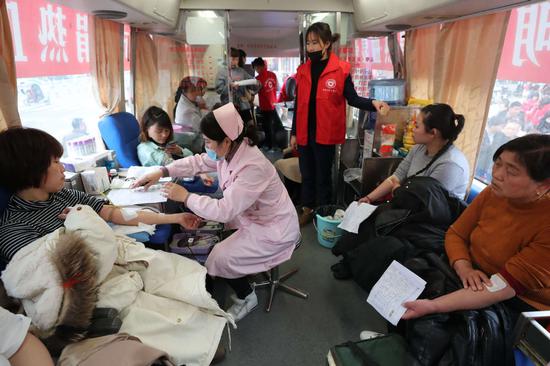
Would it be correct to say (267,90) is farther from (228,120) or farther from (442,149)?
(228,120)

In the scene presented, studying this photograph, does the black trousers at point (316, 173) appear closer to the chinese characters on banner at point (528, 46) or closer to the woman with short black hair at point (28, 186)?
the chinese characters on banner at point (528, 46)

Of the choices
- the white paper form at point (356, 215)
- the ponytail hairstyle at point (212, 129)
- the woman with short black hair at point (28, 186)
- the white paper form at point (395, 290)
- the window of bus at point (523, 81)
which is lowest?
the white paper form at point (395, 290)

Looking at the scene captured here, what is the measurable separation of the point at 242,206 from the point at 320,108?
4.89 feet

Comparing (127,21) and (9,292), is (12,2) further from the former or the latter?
(9,292)

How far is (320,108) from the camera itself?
292cm

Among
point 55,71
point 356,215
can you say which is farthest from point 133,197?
point 356,215

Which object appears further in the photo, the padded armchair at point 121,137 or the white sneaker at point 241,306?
the padded armchair at point 121,137

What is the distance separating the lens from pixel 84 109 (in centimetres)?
302

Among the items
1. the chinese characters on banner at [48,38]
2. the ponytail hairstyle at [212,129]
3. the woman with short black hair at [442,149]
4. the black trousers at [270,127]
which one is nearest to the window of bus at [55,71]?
the chinese characters on banner at [48,38]

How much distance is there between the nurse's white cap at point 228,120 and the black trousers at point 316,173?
143 centimetres

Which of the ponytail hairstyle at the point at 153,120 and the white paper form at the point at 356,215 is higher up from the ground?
the ponytail hairstyle at the point at 153,120

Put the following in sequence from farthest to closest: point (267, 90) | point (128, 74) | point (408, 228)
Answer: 1. point (267, 90)
2. point (128, 74)
3. point (408, 228)

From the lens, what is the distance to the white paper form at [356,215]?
212 centimetres

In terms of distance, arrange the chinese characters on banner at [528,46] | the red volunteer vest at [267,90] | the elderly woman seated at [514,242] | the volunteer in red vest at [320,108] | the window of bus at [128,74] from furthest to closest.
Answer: the red volunteer vest at [267,90] < the window of bus at [128,74] < the volunteer in red vest at [320,108] < the chinese characters on banner at [528,46] < the elderly woman seated at [514,242]
